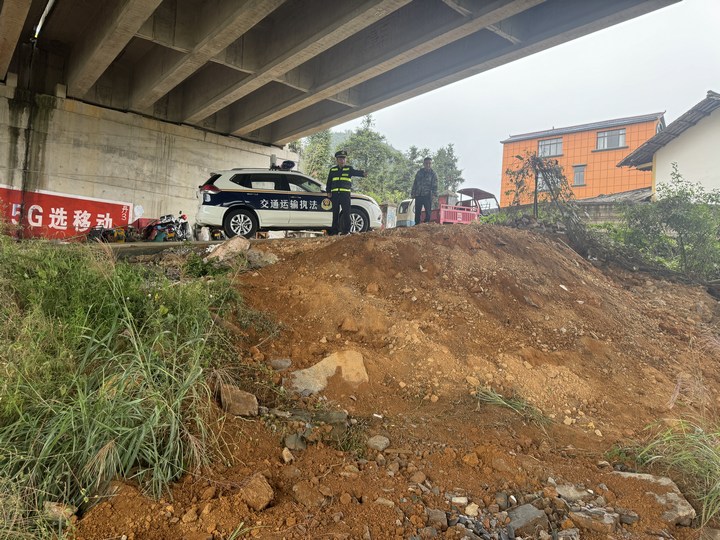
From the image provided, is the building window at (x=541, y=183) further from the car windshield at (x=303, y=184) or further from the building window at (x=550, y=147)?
the building window at (x=550, y=147)

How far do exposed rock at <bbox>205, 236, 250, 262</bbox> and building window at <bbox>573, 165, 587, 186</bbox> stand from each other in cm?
2832

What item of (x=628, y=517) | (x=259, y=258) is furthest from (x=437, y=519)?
(x=259, y=258)

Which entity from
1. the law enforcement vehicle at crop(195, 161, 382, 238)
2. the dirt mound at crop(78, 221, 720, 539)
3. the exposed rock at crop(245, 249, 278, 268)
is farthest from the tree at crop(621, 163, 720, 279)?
the exposed rock at crop(245, 249, 278, 268)

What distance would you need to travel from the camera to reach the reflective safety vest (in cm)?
1009

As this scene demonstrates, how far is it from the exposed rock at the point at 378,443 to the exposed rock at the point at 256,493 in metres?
0.85

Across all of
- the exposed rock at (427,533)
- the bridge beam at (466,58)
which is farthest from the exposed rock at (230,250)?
the bridge beam at (466,58)

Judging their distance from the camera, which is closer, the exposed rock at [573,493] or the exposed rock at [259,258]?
the exposed rock at [573,493]

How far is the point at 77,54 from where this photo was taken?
467 inches

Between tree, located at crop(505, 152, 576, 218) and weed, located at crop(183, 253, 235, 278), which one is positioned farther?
tree, located at crop(505, 152, 576, 218)

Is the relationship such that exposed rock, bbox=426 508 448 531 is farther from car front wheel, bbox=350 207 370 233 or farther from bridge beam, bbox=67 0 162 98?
bridge beam, bbox=67 0 162 98

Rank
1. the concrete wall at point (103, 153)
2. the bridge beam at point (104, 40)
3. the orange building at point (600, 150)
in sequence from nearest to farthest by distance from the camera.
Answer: the bridge beam at point (104, 40) < the concrete wall at point (103, 153) < the orange building at point (600, 150)

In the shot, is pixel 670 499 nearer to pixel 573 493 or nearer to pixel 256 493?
pixel 573 493

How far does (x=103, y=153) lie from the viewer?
13.2m

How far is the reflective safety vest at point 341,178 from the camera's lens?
1009 cm
